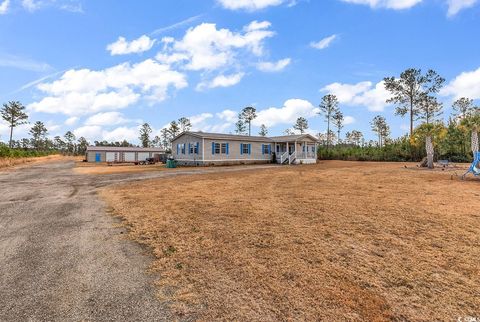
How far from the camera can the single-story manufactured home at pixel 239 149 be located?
27.8 meters

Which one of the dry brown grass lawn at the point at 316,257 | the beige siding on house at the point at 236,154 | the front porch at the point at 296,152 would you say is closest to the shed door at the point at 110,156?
the beige siding on house at the point at 236,154

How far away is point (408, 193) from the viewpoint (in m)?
9.45

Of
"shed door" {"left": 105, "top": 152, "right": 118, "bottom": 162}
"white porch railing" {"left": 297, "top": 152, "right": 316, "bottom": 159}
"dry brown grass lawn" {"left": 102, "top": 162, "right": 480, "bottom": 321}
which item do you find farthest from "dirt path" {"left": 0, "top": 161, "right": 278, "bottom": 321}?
"shed door" {"left": 105, "top": 152, "right": 118, "bottom": 162}

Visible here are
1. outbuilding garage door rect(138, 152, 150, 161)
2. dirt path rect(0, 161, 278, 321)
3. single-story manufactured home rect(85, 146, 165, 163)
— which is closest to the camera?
dirt path rect(0, 161, 278, 321)

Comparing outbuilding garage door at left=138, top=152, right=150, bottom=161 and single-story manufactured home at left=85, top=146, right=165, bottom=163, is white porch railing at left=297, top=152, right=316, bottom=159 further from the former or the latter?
outbuilding garage door at left=138, top=152, right=150, bottom=161

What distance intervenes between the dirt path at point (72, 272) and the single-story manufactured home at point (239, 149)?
20980mm

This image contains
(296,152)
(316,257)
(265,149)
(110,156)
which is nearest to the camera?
(316,257)

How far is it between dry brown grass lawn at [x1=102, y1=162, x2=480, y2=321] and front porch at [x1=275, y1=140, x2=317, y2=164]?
22624 millimetres

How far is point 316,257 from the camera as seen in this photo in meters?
4.15

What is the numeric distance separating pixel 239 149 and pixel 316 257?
2635cm

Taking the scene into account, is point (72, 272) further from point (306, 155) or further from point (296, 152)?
point (306, 155)

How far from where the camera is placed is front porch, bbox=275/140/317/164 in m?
30.9

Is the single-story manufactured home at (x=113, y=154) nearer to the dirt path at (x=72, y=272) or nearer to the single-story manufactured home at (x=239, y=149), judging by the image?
the single-story manufactured home at (x=239, y=149)

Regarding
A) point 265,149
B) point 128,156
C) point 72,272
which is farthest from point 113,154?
point 72,272
